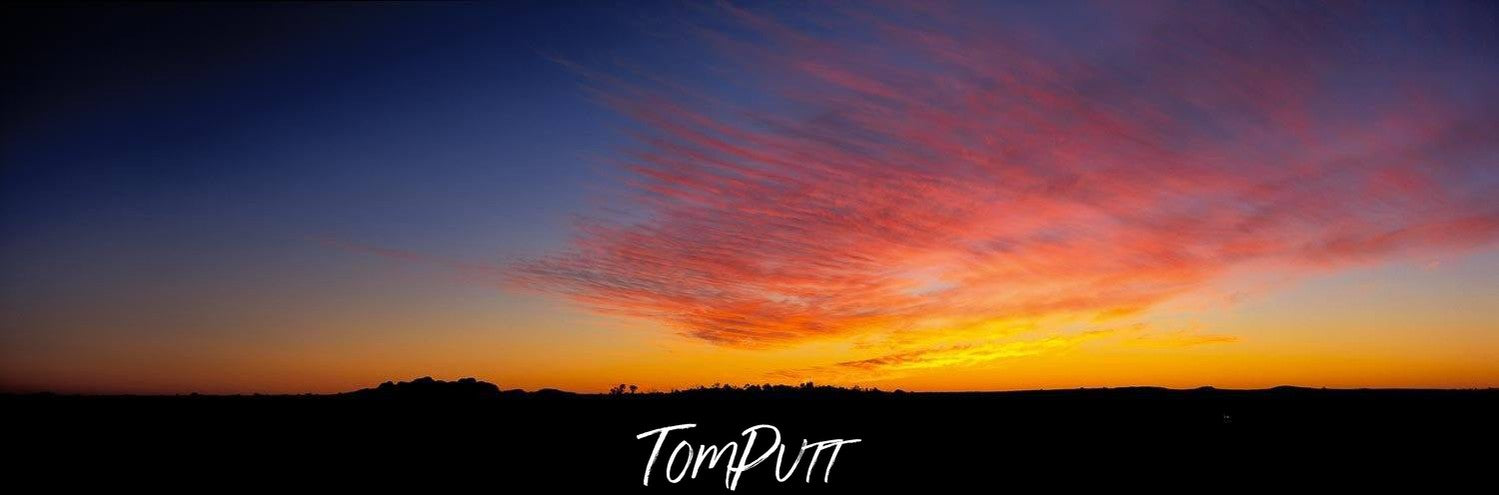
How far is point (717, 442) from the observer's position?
50719 millimetres

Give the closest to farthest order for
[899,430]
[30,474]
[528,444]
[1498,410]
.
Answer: [30,474], [528,444], [899,430], [1498,410]

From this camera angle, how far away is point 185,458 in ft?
128

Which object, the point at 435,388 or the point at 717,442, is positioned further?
the point at 435,388

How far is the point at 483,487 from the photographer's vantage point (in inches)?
1262

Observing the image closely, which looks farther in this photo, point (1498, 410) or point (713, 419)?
point (1498, 410)

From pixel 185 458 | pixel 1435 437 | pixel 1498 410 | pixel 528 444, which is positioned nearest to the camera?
pixel 185 458

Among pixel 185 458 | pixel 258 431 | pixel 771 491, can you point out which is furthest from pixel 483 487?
pixel 258 431

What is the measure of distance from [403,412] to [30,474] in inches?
1193

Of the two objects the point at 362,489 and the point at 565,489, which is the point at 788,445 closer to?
the point at 565,489

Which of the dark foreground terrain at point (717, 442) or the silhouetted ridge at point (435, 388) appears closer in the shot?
the dark foreground terrain at point (717, 442)

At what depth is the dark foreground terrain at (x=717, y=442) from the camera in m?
34.4

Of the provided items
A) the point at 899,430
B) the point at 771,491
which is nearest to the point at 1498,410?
the point at 899,430

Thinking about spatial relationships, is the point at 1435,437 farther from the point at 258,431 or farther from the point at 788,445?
the point at 258,431

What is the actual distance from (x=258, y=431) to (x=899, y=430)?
44.5m
